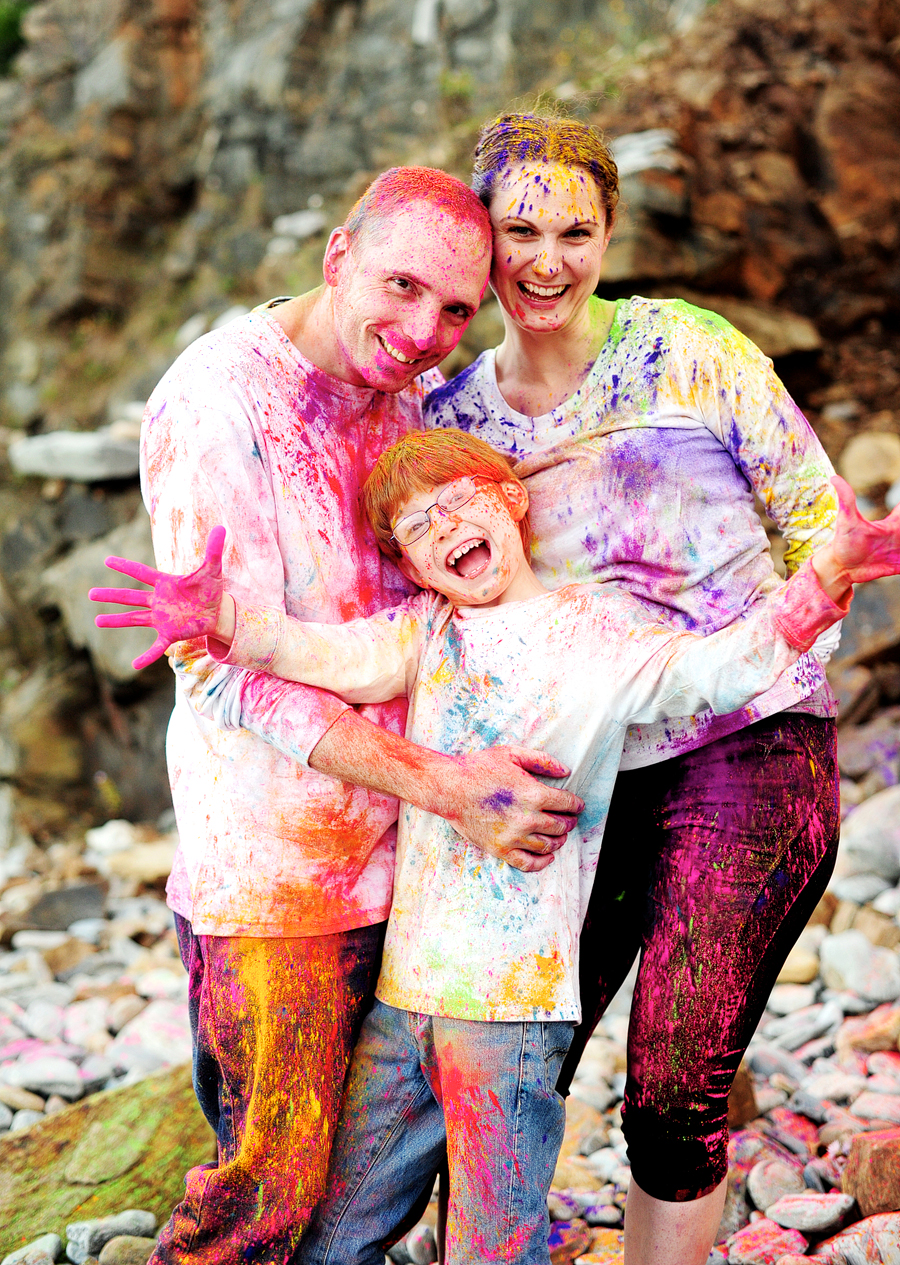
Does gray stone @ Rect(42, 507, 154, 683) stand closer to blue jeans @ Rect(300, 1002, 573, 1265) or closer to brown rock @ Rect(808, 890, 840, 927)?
brown rock @ Rect(808, 890, 840, 927)

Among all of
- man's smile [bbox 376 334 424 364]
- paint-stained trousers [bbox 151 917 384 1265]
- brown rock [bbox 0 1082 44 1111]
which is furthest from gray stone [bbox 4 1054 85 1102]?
man's smile [bbox 376 334 424 364]

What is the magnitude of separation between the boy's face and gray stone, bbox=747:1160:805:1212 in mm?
1887

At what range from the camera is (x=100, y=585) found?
23.4 feet

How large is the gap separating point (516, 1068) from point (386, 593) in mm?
933

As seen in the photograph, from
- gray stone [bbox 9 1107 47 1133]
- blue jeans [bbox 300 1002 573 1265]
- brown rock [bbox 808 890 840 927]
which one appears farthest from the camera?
brown rock [bbox 808 890 840 927]

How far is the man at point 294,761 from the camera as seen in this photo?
1.97 metres

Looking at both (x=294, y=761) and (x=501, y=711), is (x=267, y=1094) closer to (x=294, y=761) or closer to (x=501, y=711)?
(x=294, y=761)

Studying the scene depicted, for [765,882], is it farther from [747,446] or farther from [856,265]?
[856,265]

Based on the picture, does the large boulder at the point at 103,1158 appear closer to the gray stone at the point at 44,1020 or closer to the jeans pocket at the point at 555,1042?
the gray stone at the point at 44,1020

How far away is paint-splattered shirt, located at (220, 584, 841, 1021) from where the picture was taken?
194 cm

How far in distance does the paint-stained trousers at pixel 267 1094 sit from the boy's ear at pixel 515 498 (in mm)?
900

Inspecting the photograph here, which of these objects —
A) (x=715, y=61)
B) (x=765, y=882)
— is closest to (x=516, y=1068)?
(x=765, y=882)

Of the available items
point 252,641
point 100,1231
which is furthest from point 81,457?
point 252,641

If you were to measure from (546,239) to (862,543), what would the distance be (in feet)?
2.98
